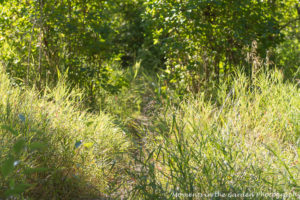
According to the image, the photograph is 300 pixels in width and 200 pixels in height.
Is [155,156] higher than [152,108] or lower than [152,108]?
lower

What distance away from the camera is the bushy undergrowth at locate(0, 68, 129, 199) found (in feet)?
8.08

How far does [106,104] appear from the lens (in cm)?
500

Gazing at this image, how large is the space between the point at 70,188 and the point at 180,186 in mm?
893

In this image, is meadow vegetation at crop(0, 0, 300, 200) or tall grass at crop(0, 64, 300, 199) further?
meadow vegetation at crop(0, 0, 300, 200)

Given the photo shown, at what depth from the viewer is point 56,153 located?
279cm

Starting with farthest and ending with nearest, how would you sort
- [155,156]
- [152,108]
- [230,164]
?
[152,108]
[155,156]
[230,164]

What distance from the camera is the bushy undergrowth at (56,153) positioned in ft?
8.08

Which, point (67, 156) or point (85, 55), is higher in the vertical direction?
point (85, 55)

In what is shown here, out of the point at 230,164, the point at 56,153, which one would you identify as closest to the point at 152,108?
the point at 56,153

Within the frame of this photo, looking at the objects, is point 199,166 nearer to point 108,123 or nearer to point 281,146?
point 281,146

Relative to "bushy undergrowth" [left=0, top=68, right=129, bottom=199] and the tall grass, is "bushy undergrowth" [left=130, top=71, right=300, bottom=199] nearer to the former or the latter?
the tall grass

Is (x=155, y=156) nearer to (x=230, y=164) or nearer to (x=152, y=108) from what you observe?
(x=230, y=164)

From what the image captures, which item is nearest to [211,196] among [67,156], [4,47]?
[67,156]

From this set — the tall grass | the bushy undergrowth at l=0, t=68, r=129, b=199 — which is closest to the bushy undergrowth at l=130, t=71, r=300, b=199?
the tall grass
